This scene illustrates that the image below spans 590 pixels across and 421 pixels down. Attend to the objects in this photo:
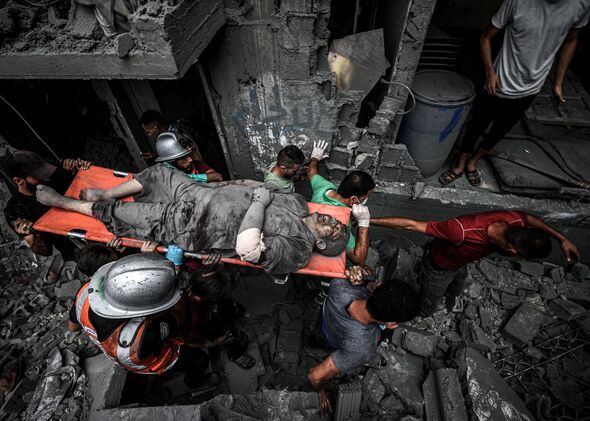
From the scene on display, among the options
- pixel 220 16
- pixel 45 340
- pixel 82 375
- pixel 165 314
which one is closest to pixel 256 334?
pixel 165 314

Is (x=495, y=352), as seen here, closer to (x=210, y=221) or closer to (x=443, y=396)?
(x=443, y=396)

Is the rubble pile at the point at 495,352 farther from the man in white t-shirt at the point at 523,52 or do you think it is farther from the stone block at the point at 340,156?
the man in white t-shirt at the point at 523,52

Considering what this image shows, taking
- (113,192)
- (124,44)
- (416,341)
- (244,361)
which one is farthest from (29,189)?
(416,341)

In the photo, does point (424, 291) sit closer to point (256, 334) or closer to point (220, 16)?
point (256, 334)

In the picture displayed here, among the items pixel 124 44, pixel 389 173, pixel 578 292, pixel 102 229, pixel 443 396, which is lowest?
pixel 578 292

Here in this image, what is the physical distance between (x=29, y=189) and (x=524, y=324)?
5535 millimetres

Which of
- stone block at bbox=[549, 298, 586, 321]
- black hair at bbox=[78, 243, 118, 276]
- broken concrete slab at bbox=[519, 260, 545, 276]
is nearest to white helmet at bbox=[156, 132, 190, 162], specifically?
black hair at bbox=[78, 243, 118, 276]

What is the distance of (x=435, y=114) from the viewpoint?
138 inches

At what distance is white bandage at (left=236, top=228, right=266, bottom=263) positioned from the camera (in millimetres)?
2482

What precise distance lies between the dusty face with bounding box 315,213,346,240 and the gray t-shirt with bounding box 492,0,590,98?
7.93 feet

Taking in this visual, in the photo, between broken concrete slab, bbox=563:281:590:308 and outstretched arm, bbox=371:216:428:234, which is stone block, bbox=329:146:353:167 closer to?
outstretched arm, bbox=371:216:428:234

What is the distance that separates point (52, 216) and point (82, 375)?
1.52 m

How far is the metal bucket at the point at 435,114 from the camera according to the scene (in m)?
3.44

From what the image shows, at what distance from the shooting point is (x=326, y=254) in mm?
2936
